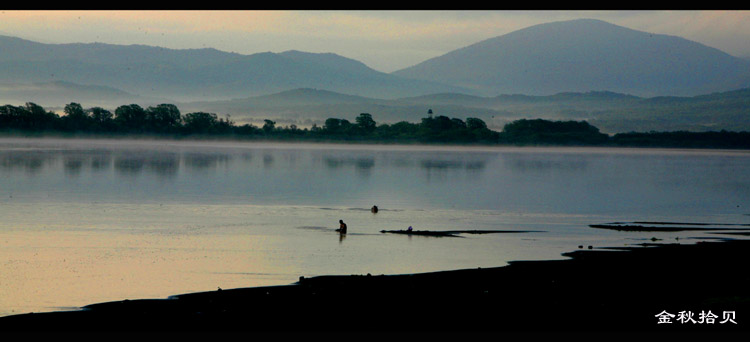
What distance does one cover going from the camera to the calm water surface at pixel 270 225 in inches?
1072

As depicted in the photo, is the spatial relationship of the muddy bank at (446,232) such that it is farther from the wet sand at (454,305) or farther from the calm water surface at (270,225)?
the wet sand at (454,305)

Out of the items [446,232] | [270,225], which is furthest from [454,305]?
[270,225]

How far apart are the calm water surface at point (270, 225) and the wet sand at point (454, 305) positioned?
2.06m

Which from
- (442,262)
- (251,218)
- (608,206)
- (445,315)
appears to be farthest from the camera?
(608,206)

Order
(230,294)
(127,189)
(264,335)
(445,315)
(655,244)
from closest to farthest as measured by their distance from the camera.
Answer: (264,335) < (445,315) < (230,294) < (655,244) < (127,189)

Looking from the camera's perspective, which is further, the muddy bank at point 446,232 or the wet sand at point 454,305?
the muddy bank at point 446,232

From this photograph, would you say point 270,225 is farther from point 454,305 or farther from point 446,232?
point 454,305

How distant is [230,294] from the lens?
2339cm

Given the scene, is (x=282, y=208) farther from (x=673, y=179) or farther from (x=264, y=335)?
(x=673, y=179)

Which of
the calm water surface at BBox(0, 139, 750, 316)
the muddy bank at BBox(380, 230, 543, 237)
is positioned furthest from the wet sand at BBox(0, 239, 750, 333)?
the muddy bank at BBox(380, 230, 543, 237)

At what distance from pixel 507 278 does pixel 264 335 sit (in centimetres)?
946

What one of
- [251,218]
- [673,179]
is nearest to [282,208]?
[251,218]

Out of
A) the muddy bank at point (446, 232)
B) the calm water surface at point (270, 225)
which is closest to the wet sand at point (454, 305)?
the calm water surface at point (270, 225)

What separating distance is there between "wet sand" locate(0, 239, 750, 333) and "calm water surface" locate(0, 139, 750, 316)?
2.06 meters
